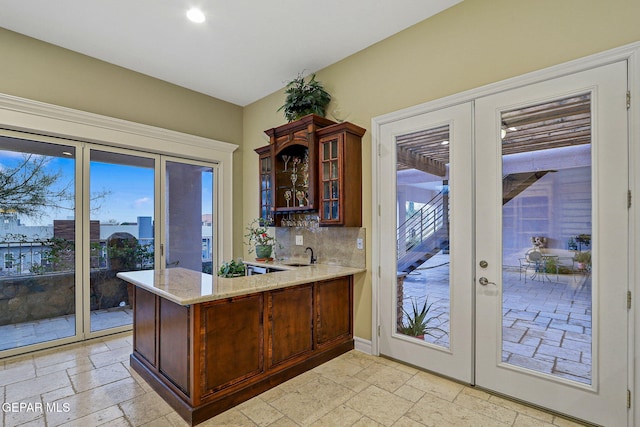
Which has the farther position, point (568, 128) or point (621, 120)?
point (568, 128)

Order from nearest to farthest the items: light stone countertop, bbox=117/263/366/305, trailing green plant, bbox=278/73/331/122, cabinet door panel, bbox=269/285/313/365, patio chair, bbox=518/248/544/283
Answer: light stone countertop, bbox=117/263/366/305 < patio chair, bbox=518/248/544/283 < cabinet door panel, bbox=269/285/313/365 < trailing green plant, bbox=278/73/331/122

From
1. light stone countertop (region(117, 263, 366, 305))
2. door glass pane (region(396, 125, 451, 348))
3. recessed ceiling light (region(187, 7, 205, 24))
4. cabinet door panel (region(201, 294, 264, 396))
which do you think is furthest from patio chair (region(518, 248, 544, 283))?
recessed ceiling light (region(187, 7, 205, 24))

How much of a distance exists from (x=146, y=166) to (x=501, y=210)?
403cm

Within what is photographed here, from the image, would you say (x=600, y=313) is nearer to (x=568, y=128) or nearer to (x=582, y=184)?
(x=582, y=184)

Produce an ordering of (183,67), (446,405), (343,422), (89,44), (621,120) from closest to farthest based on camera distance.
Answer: (621,120) → (343,422) → (446,405) → (89,44) → (183,67)

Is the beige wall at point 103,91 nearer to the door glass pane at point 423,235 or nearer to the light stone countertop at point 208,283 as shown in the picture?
the light stone countertop at point 208,283

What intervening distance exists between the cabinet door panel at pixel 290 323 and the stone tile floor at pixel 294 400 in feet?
0.80

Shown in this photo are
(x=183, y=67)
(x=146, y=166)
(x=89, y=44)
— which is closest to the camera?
(x=89, y=44)

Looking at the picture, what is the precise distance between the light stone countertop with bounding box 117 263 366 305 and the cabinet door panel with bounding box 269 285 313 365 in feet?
0.49

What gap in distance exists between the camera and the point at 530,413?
2195mm

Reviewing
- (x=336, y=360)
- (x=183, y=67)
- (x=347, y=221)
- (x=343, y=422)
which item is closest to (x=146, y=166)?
(x=183, y=67)

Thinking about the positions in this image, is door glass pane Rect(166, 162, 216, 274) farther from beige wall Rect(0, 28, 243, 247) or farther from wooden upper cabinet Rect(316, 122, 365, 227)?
wooden upper cabinet Rect(316, 122, 365, 227)

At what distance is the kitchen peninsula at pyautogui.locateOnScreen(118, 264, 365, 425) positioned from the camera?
214 centimetres

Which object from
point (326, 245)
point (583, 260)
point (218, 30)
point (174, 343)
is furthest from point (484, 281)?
point (218, 30)
